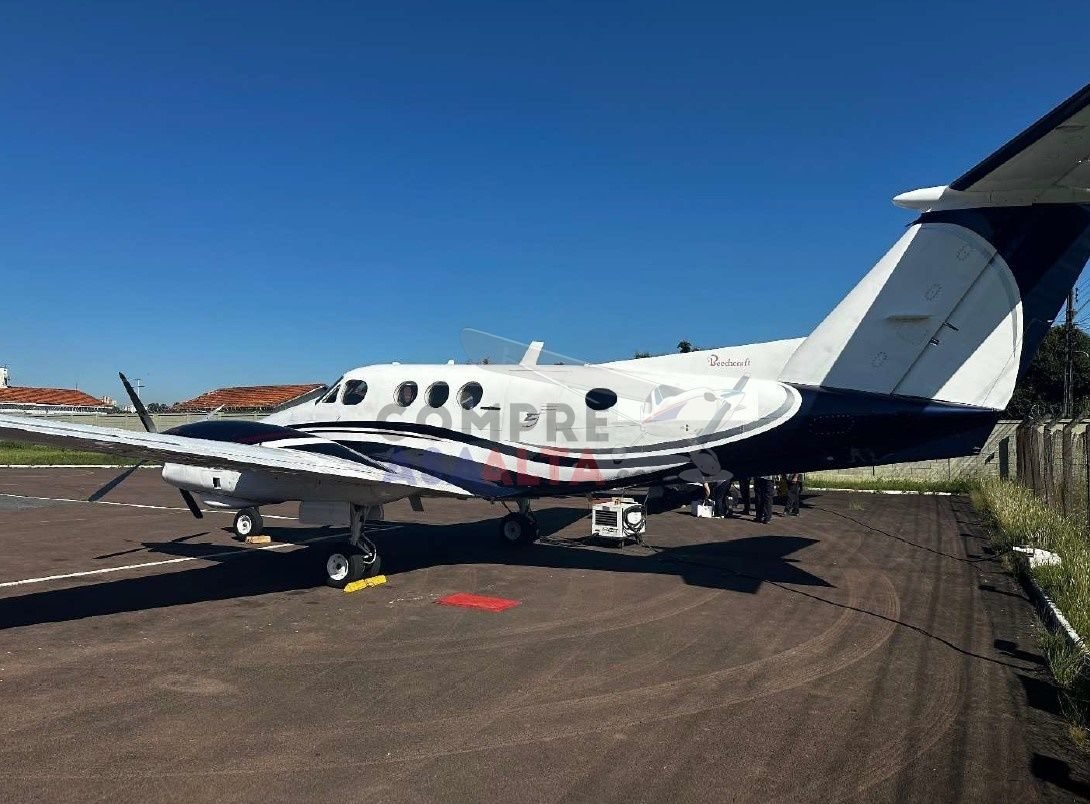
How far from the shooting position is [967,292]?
9.30 m

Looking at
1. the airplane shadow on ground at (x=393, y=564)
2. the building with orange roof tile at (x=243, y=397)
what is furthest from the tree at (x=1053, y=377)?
the building with orange roof tile at (x=243, y=397)

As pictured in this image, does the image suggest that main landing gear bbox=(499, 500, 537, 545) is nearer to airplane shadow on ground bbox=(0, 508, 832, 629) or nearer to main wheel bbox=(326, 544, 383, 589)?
airplane shadow on ground bbox=(0, 508, 832, 629)

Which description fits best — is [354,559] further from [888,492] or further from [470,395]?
[888,492]

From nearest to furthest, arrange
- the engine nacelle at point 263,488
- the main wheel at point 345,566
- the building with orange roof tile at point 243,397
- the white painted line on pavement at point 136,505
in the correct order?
1. the main wheel at point 345,566
2. the engine nacelle at point 263,488
3. the white painted line on pavement at point 136,505
4. the building with orange roof tile at point 243,397

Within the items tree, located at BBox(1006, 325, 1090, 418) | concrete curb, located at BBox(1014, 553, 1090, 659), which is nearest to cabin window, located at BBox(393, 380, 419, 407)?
concrete curb, located at BBox(1014, 553, 1090, 659)

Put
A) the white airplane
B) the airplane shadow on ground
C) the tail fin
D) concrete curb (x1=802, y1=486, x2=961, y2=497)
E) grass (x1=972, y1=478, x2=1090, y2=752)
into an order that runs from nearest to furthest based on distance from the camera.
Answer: grass (x1=972, y1=478, x2=1090, y2=752), the tail fin, the white airplane, the airplane shadow on ground, concrete curb (x1=802, y1=486, x2=961, y2=497)

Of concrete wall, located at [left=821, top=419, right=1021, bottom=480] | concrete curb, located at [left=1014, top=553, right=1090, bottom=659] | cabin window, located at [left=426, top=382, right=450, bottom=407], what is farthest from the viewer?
concrete wall, located at [left=821, top=419, right=1021, bottom=480]

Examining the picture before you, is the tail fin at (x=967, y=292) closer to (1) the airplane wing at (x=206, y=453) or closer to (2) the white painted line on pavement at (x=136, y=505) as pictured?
(1) the airplane wing at (x=206, y=453)

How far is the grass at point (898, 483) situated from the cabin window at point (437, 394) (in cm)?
2351

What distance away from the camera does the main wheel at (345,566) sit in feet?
38.3

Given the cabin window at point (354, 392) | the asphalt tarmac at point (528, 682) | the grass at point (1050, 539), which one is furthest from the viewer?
the cabin window at point (354, 392)

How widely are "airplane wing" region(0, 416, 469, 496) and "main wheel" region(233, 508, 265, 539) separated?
3.63m

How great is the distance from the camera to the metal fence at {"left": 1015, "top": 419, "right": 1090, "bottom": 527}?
13820mm

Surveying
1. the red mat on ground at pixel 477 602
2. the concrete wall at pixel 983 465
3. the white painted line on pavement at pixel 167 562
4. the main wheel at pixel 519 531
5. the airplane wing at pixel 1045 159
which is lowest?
the red mat on ground at pixel 477 602
